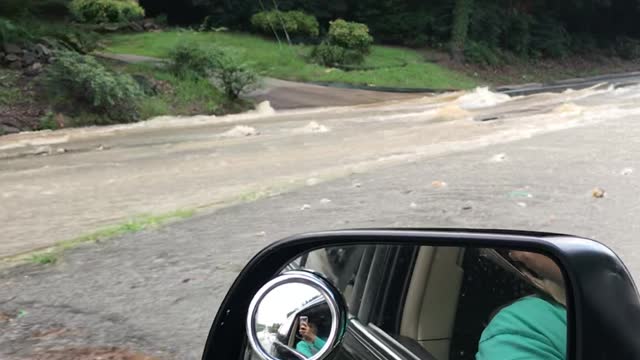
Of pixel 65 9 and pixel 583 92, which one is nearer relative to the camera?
pixel 65 9

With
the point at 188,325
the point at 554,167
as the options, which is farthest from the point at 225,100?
the point at 188,325

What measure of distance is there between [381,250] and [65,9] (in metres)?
19.1

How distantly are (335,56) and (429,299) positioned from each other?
80.4ft

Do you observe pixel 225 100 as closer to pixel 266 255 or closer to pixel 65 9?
pixel 65 9

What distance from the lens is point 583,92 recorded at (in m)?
24.0

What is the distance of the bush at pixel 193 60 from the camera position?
61.1ft

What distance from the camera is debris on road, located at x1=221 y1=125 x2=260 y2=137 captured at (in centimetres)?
1418

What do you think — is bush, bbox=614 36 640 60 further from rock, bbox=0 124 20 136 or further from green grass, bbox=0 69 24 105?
rock, bbox=0 124 20 136

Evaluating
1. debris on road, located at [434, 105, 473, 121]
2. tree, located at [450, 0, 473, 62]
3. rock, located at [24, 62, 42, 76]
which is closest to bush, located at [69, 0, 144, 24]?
rock, located at [24, 62, 42, 76]

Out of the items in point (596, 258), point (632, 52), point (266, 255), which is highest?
point (596, 258)

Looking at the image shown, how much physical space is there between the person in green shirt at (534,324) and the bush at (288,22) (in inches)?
1078

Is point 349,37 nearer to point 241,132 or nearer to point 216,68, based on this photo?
point 216,68

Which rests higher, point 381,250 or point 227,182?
point 381,250

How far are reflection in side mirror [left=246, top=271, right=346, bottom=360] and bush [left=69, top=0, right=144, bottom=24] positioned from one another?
27.8 m
